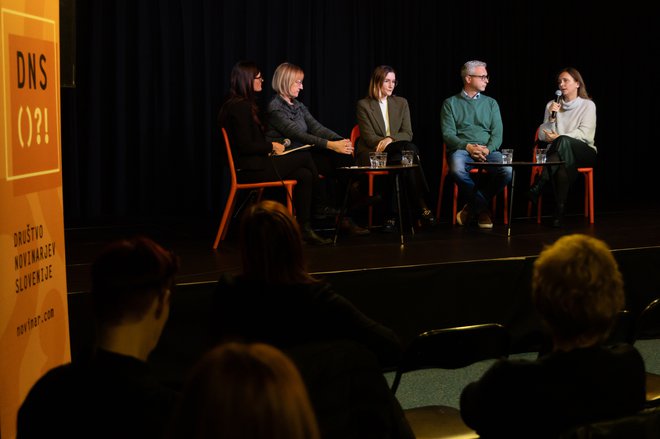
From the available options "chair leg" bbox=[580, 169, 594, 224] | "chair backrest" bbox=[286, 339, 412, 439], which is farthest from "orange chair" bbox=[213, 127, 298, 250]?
"chair backrest" bbox=[286, 339, 412, 439]

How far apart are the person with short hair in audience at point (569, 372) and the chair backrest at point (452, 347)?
530mm

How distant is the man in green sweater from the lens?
571cm

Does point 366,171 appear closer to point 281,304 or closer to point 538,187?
point 538,187

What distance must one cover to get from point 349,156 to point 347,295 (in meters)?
2.11

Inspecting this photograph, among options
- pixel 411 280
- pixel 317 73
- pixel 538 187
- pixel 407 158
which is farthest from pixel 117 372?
pixel 317 73

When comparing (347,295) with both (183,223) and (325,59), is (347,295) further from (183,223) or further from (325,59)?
(325,59)

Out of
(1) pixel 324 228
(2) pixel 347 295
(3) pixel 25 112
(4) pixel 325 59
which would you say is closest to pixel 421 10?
(4) pixel 325 59

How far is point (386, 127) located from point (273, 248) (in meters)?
3.81

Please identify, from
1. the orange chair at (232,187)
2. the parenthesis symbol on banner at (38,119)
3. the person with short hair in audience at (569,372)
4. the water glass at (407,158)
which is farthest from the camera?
the water glass at (407,158)

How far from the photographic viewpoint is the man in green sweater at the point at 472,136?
5715 millimetres

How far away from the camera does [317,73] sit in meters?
6.66

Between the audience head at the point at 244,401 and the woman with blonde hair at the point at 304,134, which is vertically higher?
the woman with blonde hair at the point at 304,134

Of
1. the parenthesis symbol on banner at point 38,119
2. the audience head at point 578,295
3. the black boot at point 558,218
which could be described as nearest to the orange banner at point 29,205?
the parenthesis symbol on banner at point 38,119

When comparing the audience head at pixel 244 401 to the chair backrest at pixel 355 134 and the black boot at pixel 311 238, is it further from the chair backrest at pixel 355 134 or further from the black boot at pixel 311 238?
the chair backrest at pixel 355 134
